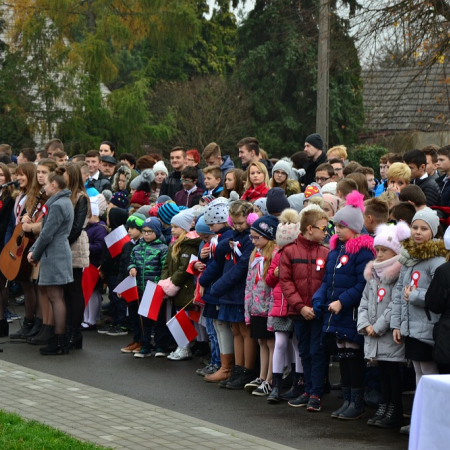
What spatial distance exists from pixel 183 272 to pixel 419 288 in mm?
3899

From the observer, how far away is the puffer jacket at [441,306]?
7.37 metres

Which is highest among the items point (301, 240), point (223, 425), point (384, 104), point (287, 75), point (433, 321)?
point (287, 75)

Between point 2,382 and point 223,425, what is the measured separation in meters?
2.60

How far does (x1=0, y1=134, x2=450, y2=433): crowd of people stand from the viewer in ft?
26.7

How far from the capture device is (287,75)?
4356 centimetres

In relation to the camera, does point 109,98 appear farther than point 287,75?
No

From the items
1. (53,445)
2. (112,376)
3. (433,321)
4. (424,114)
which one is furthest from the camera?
(424,114)

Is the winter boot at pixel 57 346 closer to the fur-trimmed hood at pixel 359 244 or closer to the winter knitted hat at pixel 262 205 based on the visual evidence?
the winter knitted hat at pixel 262 205

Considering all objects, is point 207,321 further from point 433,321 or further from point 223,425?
point 433,321

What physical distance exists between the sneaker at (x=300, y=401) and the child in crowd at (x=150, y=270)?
2863 mm

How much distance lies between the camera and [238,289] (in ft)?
32.6

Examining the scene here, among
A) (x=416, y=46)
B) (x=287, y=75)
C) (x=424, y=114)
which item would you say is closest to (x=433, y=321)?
(x=416, y=46)

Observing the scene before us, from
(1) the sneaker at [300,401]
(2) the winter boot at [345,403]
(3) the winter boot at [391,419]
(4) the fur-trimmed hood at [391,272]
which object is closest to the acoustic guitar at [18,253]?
(1) the sneaker at [300,401]

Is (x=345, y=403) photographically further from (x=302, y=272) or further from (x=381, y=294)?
(x=302, y=272)
